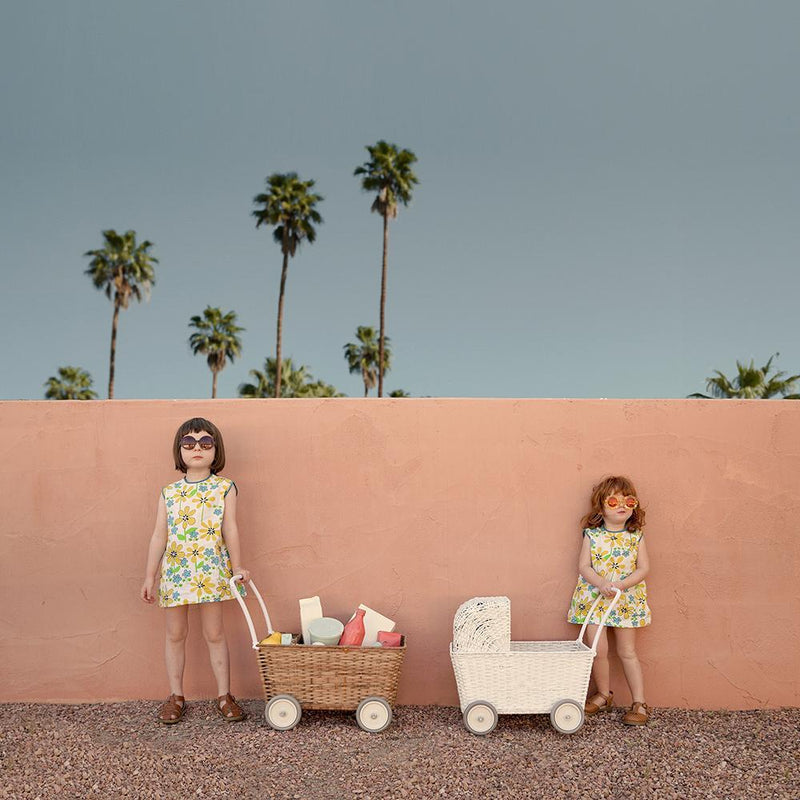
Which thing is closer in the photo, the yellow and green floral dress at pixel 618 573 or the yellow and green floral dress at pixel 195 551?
the yellow and green floral dress at pixel 195 551

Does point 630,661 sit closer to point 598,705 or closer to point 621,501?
point 598,705

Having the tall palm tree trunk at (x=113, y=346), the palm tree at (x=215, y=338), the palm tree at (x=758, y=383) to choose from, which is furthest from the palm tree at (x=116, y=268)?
the palm tree at (x=758, y=383)

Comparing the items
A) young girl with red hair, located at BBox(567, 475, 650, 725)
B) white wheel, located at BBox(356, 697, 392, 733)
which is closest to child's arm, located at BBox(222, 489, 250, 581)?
white wheel, located at BBox(356, 697, 392, 733)

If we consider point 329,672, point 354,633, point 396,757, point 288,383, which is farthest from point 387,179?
point 396,757

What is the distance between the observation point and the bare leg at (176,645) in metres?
4.48

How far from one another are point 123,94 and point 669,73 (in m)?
14.1

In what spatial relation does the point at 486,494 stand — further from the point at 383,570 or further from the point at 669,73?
the point at 669,73

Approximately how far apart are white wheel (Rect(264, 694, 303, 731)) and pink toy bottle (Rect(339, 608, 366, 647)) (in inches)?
15.4

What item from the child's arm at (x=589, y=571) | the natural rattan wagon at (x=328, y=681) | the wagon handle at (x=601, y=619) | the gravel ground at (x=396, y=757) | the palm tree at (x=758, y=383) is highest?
the palm tree at (x=758, y=383)

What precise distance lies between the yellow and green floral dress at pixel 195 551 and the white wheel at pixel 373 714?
928 mm

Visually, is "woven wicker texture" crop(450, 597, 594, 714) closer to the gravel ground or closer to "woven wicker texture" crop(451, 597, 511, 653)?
"woven wicker texture" crop(451, 597, 511, 653)

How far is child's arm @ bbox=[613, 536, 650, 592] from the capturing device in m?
4.32

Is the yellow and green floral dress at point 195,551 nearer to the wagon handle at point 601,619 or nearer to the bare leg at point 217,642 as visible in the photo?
the bare leg at point 217,642

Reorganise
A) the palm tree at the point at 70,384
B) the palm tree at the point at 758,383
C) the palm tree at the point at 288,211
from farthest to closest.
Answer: the palm tree at the point at 70,384 < the palm tree at the point at 288,211 < the palm tree at the point at 758,383
